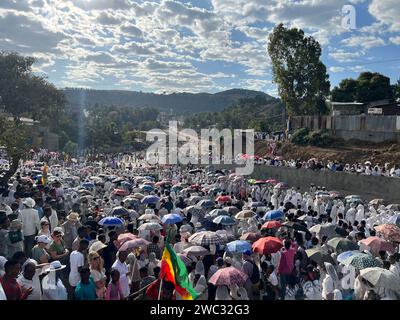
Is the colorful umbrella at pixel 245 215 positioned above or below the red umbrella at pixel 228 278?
below

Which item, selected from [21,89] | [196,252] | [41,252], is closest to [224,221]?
[196,252]

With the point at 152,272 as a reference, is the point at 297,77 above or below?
above

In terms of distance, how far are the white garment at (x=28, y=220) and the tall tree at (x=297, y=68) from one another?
101 ft

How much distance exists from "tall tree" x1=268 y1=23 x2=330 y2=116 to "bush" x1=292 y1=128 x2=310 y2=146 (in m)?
4.17

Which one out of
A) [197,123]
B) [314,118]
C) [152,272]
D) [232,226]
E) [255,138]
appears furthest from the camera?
[197,123]

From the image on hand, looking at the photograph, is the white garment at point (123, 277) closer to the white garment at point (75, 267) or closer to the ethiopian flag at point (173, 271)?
the white garment at point (75, 267)

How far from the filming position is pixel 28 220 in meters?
8.77

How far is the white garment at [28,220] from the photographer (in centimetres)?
874

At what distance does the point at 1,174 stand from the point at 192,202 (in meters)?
12.1

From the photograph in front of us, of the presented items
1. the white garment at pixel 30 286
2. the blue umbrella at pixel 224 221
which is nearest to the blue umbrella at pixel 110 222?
the blue umbrella at pixel 224 221

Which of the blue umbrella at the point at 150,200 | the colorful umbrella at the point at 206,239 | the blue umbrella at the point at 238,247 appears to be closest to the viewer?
the blue umbrella at the point at 238,247

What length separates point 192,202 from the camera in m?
13.4

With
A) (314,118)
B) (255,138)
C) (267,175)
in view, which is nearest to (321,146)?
(314,118)
